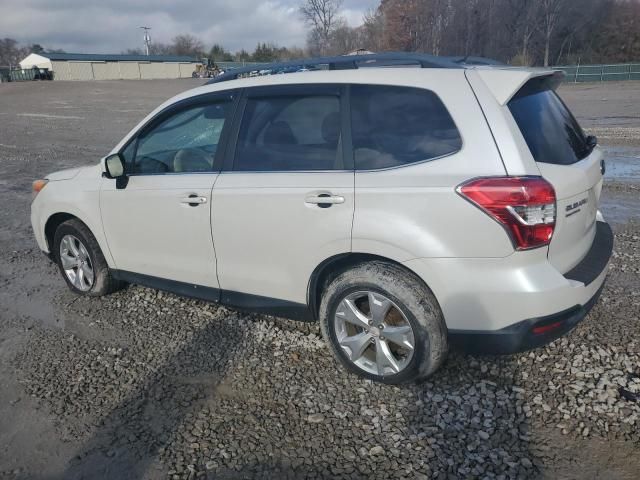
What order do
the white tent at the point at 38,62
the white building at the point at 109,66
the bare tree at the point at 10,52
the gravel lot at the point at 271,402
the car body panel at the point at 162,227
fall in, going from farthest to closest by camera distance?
the bare tree at the point at 10,52, the white tent at the point at 38,62, the white building at the point at 109,66, the car body panel at the point at 162,227, the gravel lot at the point at 271,402

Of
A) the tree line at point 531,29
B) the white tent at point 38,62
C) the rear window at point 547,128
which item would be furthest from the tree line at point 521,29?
the rear window at point 547,128

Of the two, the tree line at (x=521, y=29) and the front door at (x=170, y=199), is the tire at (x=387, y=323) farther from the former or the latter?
the tree line at (x=521, y=29)

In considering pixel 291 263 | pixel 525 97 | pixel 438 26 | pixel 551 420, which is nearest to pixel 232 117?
pixel 291 263

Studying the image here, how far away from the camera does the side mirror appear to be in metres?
3.94

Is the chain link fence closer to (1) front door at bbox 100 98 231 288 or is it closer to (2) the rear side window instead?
(1) front door at bbox 100 98 231 288

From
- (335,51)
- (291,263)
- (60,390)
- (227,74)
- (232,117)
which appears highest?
(335,51)

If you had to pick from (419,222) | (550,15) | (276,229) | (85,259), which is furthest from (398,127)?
(550,15)

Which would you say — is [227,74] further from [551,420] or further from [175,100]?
[551,420]

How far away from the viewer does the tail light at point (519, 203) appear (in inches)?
102

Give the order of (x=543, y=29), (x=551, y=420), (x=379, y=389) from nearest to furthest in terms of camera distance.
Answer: (x=551, y=420)
(x=379, y=389)
(x=543, y=29)

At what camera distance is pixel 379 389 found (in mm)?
3172

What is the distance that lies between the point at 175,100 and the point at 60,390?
222cm

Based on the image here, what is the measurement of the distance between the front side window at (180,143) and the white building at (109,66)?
7986cm

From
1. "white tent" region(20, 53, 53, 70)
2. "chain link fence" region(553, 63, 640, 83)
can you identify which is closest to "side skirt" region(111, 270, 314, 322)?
"chain link fence" region(553, 63, 640, 83)
